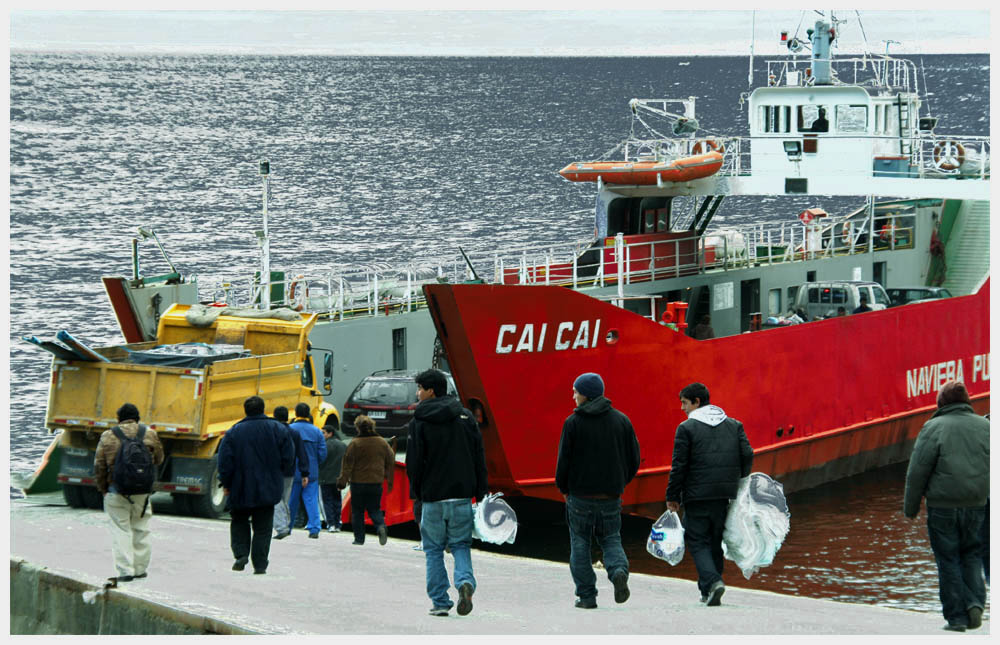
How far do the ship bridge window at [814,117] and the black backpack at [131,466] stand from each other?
59.5 feet

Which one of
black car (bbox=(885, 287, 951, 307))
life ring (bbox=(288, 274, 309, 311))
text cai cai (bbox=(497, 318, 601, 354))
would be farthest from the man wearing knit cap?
black car (bbox=(885, 287, 951, 307))

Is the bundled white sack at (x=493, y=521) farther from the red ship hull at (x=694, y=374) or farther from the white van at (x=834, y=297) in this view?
the white van at (x=834, y=297)

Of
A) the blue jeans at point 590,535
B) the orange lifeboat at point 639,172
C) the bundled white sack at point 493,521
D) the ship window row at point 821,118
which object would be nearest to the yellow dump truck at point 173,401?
the bundled white sack at point 493,521

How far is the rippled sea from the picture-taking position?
80.4 ft

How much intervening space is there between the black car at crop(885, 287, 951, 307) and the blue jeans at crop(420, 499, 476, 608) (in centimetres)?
1864

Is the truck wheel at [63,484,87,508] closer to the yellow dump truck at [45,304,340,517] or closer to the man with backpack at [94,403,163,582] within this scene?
the yellow dump truck at [45,304,340,517]

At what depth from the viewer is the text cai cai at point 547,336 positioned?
2091cm

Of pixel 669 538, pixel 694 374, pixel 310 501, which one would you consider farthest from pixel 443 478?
pixel 694 374

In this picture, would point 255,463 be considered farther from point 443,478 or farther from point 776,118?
point 776,118

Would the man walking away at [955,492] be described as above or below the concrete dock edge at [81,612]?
above

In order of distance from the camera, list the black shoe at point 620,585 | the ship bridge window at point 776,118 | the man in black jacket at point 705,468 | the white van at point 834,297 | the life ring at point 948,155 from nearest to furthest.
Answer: the man in black jacket at point 705,468
the black shoe at point 620,585
the white van at point 834,297
the life ring at point 948,155
the ship bridge window at point 776,118
